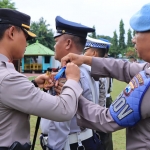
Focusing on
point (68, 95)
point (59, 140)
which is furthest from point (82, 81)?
point (68, 95)

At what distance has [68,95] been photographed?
1899 mm

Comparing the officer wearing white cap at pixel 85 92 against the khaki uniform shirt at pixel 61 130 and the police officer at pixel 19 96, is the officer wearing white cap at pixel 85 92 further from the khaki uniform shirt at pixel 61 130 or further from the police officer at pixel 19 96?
the police officer at pixel 19 96

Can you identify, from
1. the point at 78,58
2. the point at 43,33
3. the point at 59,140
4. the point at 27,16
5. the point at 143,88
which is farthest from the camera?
the point at 43,33

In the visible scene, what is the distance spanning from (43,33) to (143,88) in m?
45.0

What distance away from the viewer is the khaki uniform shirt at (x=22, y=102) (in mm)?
1822

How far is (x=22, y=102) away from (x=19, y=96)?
4cm

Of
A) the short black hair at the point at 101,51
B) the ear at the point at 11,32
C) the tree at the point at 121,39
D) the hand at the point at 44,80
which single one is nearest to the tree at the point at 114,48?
the tree at the point at 121,39

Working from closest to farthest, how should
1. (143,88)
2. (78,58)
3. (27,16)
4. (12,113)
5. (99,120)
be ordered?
(143,88), (99,120), (12,113), (27,16), (78,58)

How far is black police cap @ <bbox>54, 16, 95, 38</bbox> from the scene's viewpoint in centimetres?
296

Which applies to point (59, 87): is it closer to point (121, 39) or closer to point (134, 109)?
point (134, 109)

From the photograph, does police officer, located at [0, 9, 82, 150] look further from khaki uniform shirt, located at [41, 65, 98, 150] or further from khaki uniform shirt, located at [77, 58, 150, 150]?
khaki uniform shirt, located at [41, 65, 98, 150]

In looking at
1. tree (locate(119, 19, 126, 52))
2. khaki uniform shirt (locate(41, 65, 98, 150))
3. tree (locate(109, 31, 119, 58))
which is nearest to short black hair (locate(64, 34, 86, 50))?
khaki uniform shirt (locate(41, 65, 98, 150))

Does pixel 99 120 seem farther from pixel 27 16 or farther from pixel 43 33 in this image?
pixel 43 33

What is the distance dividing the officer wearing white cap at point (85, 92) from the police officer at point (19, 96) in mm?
620
